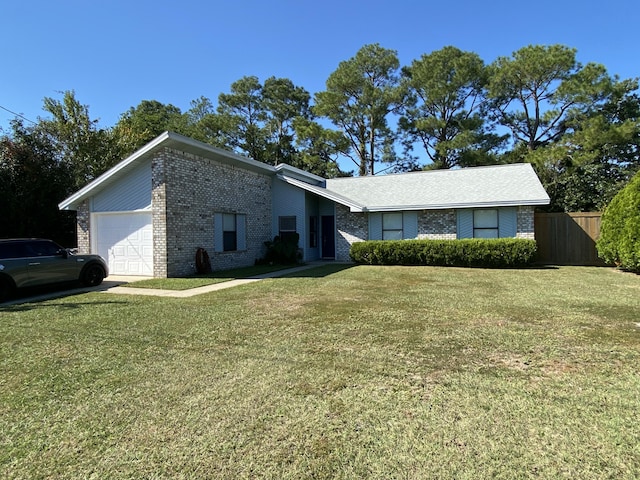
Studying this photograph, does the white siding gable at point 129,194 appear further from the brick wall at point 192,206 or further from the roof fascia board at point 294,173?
the roof fascia board at point 294,173

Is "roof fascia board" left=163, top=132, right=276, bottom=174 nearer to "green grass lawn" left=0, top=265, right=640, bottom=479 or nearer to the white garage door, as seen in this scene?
the white garage door

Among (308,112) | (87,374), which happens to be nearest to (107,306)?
(87,374)

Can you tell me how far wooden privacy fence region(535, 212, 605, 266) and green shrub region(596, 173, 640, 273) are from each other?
1.76 meters

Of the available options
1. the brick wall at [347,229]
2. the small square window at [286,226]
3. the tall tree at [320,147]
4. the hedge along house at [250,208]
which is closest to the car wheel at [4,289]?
the hedge along house at [250,208]

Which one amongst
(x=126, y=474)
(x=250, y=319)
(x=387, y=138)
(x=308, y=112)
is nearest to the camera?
(x=126, y=474)

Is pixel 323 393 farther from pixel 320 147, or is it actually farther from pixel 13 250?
pixel 320 147

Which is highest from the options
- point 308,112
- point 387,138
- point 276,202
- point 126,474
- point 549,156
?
point 308,112

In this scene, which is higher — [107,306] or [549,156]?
[549,156]

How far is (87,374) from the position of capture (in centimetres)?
406

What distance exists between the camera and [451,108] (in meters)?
29.2

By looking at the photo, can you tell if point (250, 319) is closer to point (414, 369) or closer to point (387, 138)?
point (414, 369)

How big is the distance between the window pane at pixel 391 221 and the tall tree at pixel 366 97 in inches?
616

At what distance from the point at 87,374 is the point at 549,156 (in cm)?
2586

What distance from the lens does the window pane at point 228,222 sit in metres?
14.7
